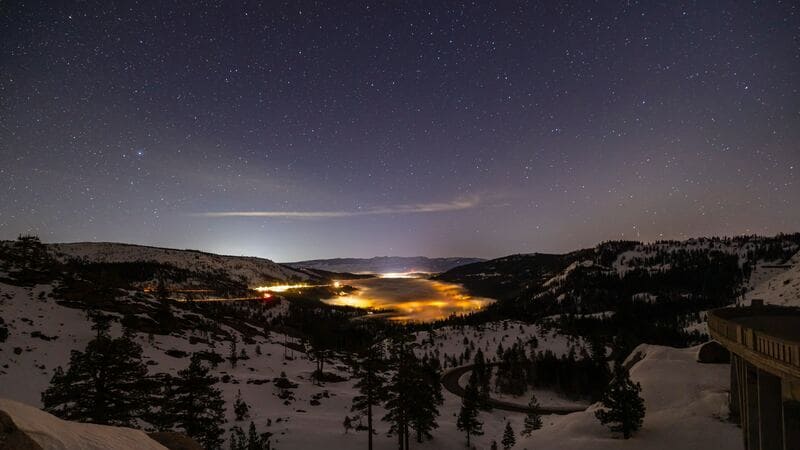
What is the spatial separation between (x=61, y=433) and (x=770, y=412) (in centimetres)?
2291

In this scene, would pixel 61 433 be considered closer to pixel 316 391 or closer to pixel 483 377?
pixel 316 391

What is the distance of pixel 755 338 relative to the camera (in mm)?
15047

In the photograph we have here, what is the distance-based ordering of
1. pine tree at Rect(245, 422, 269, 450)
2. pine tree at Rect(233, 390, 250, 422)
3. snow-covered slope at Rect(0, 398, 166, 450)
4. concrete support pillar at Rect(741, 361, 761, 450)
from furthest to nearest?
pine tree at Rect(233, 390, 250, 422), pine tree at Rect(245, 422, 269, 450), concrete support pillar at Rect(741, 361, 761, 450), snow-covered slope at Rect(0, 398, 166, 450)

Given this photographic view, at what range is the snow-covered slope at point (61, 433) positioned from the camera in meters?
6.04

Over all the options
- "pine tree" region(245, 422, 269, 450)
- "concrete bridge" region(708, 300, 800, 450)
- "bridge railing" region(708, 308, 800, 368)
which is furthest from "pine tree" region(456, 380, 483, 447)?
"concrete bridge" region(708, 300, 800, 450)

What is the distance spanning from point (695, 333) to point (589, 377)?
84085 mm

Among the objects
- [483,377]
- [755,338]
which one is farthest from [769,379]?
[483,377]

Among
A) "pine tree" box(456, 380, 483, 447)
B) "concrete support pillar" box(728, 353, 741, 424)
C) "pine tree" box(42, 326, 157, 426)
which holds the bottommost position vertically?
"pine tree" box(456, 380, 483, 447)

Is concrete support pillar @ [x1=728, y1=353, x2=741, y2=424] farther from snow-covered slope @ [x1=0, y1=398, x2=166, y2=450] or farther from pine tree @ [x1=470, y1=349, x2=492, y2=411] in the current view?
pine tree @ [x1=470, y1=349, x2=492, y2=411]

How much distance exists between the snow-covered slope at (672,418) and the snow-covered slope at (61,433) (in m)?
32.1

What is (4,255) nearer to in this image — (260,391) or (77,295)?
(77,295)

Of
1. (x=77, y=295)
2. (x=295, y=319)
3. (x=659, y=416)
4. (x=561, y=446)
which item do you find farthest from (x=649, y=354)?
(x=295, y=319)

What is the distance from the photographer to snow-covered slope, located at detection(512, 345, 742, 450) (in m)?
26.5

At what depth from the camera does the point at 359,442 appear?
45.2m
